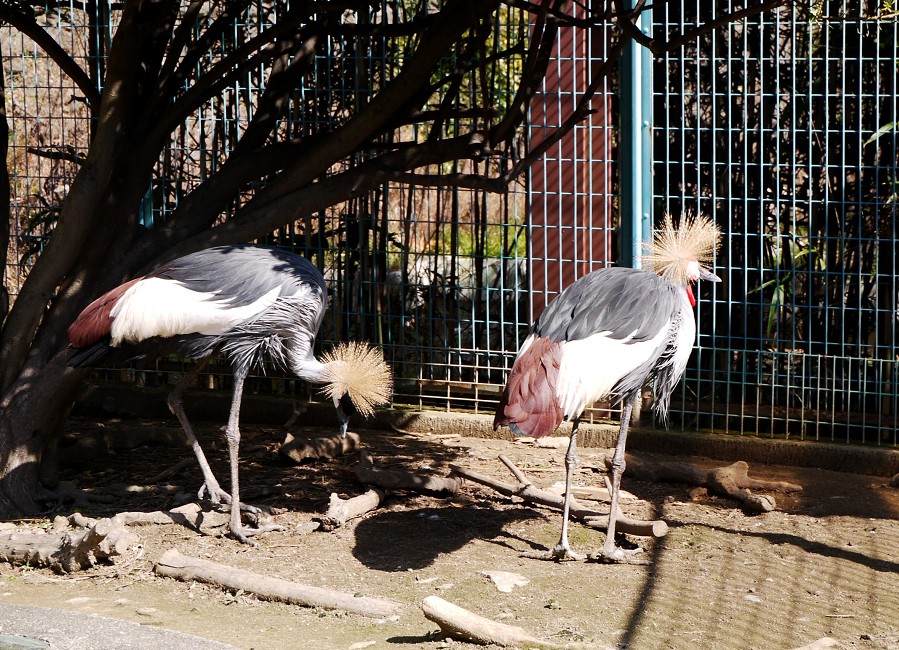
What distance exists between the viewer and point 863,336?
6879 mm

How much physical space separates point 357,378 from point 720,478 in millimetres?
1964

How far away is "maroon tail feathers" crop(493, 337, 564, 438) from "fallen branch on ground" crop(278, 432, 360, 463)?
188cm

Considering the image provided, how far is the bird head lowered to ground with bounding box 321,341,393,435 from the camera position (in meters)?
5.61

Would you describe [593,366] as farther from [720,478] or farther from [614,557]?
[720,478]

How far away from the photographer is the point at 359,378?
18.4 feet

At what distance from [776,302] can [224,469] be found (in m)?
3.35

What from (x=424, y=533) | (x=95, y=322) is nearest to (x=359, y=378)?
(x=424, y=533)

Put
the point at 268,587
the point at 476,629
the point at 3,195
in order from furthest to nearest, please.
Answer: the point at 3,195, the point at 268,587, the point at 476,629

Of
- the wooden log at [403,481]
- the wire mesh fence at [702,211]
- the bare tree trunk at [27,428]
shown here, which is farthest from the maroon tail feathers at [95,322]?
the wooden log at [403,481]

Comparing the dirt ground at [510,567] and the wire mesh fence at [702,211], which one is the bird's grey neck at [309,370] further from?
the wire mesh fence at [702,211]

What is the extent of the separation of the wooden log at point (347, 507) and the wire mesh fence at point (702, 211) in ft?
5.42

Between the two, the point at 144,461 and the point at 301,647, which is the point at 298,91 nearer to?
the point at 144,461

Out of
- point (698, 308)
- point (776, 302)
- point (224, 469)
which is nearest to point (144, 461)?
point (224, 469)

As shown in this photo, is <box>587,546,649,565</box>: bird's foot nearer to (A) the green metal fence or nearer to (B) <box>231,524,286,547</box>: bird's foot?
(B) <box>231,524,286,547</box>: bird's foot
